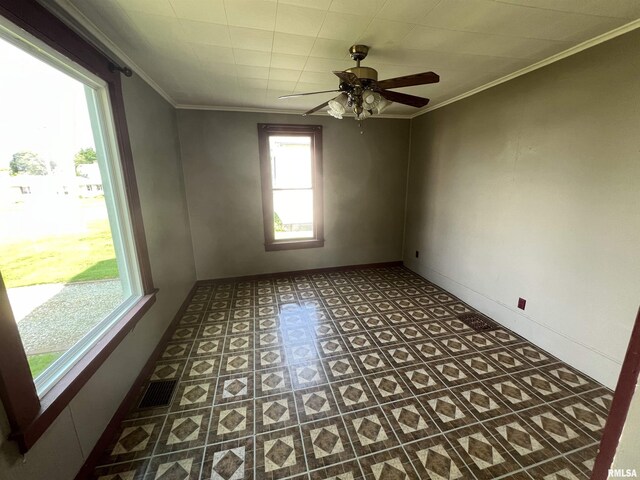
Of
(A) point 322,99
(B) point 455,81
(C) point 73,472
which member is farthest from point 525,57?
(C) point 73,472

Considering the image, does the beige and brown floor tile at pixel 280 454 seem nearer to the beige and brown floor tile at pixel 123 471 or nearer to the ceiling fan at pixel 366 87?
the beige and brown floor tile at pixel 123 471

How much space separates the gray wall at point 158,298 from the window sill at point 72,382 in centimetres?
5

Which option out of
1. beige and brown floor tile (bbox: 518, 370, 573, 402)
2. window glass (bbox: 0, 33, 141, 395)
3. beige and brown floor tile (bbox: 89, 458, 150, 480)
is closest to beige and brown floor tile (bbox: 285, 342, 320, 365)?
beige and brown floor tile (bbox: 89, 458, 150, 480)

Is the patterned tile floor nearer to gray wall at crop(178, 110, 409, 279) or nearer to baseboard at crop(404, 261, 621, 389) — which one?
baseboard at crop(404, 261, 621, 389)

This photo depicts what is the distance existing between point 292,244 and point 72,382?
2870mm

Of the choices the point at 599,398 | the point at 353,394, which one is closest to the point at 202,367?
the point at 353,394

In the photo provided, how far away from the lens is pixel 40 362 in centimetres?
119

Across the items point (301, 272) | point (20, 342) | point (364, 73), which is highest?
point (364, 73)

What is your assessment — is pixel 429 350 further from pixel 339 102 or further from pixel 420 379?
pixel 339 102

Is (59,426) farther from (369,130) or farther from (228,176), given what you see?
(369,130)

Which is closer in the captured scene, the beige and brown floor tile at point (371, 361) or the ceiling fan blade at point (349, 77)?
the ceiling fan blade at point (349, 77)

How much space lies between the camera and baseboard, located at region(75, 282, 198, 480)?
133cm

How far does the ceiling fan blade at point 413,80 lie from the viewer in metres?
1.61

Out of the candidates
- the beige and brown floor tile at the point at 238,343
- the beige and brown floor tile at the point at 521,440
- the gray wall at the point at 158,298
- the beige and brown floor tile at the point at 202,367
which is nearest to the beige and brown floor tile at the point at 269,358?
the beige and brown floor tile at the point at 238,343
